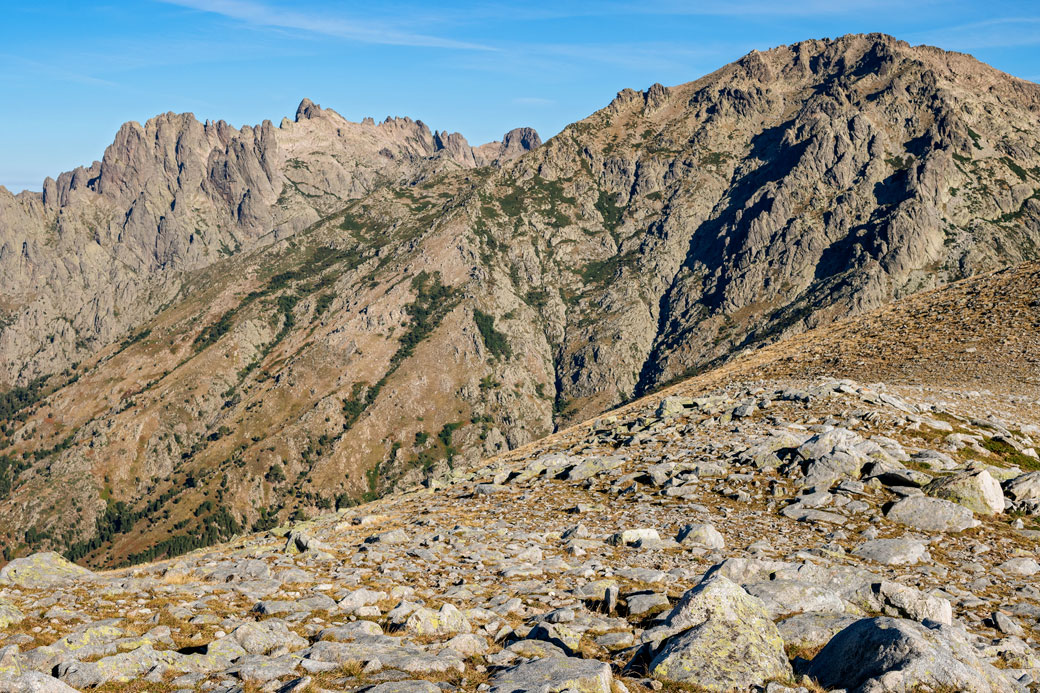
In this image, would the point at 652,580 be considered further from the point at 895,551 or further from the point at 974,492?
the point at 974,492

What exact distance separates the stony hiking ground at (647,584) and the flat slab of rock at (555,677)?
58mm

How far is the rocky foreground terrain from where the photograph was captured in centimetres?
1113

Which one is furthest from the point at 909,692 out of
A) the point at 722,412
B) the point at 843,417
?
the point at 722,412

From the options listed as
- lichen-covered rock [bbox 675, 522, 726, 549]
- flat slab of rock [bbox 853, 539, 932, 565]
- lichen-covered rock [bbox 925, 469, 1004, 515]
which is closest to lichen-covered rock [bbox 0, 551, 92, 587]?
lichen-covered rock [bbox 675, 522, 726, 549]

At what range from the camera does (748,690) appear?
10.4 m

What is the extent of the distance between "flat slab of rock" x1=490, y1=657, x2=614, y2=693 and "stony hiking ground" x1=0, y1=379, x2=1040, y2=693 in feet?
0.19

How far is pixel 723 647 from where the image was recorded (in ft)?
36.8

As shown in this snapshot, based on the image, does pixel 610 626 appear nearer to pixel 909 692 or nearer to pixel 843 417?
pixel 909 692

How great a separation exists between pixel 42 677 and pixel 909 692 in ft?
45.0

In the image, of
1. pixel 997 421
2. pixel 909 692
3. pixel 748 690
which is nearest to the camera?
pixel 909 692

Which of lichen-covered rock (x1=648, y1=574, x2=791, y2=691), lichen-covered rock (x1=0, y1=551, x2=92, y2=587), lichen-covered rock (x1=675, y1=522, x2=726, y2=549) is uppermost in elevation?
lichen-covered rock (x1=0, y1=551, x2=92, y2=587)

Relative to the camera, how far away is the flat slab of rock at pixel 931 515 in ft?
63.6

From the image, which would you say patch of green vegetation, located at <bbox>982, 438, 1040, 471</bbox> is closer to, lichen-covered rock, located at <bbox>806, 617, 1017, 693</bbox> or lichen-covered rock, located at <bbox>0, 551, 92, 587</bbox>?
lichen-covered rock, located at <bbox>806, 617, 1017, 693</bbox>

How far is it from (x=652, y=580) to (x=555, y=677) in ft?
23.9
